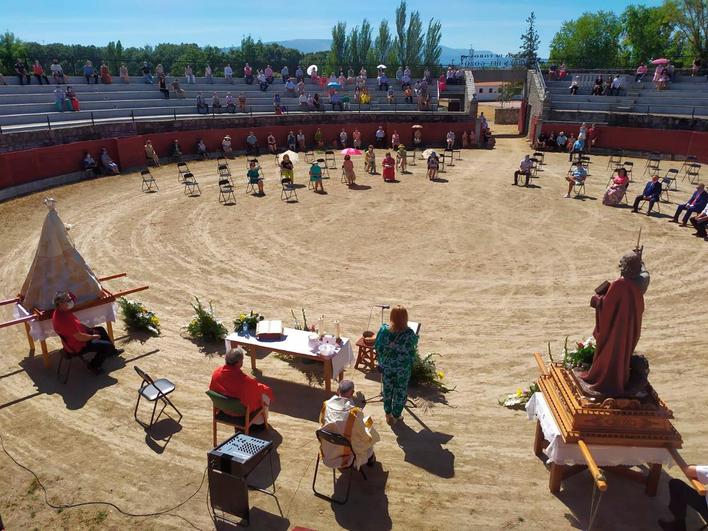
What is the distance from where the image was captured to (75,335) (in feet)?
29.2

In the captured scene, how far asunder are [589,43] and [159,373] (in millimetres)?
78705

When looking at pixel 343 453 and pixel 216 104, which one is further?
pixel 216 104

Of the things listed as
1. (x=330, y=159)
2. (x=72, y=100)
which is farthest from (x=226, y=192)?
(x=72, y=100)

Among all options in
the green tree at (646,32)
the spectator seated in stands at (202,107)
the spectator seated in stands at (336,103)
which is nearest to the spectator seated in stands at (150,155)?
the spectator seated in stands at (202,107)

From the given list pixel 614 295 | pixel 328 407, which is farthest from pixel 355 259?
pixel 614 295

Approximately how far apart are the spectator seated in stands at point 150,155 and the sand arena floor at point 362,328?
162 inches

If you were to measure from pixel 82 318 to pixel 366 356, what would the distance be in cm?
A: 514

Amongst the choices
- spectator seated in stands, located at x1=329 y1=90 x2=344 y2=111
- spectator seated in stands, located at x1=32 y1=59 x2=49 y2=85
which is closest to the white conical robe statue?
spectator seated in stands, located at x1=32 y1=59 x2=49 y2=85

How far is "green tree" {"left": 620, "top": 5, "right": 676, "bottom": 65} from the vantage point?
63.8 metres

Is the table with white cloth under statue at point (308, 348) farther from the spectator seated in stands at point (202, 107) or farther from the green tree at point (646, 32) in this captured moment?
the green tree at point (646, 32)

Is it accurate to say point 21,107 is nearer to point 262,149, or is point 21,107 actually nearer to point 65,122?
point 65,122

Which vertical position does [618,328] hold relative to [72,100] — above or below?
below

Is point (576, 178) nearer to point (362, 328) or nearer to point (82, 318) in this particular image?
point (362, 328)

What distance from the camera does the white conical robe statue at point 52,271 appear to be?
31.6ft
